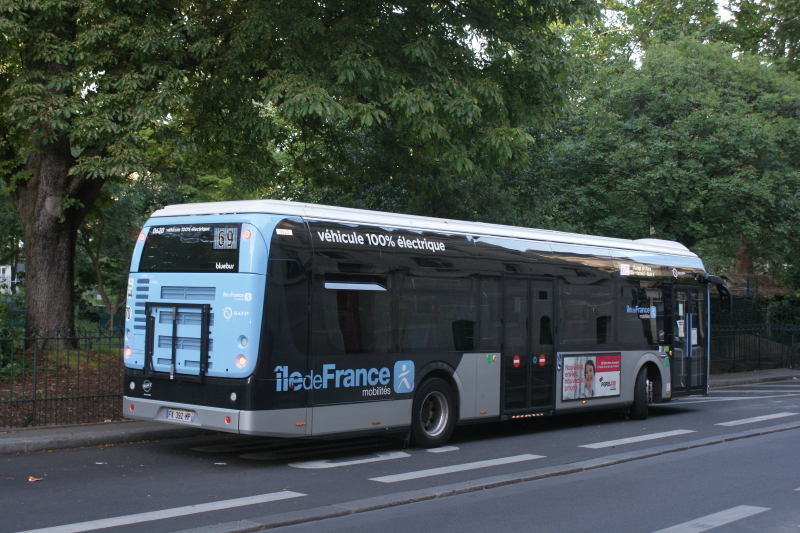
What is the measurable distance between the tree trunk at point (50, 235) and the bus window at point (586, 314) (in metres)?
8.35

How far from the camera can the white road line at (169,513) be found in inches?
245

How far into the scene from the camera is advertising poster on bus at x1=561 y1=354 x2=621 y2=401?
1283cm

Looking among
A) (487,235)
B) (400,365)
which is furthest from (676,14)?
(400,365)

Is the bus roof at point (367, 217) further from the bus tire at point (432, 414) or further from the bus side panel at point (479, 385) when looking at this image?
the bus tire at point (432, 414)

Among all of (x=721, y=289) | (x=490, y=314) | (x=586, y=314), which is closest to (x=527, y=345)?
(x=490, y=314)

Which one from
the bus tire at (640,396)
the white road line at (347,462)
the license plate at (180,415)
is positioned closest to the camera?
the license plate at (180,415)

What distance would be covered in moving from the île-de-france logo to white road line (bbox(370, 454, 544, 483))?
131 cm

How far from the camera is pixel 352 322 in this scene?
31.7 ft

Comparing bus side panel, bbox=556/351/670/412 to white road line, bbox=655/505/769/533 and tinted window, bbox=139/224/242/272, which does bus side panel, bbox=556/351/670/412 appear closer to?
white road line, bbox=655/505/769/533

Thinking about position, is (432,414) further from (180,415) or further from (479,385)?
(180,415)

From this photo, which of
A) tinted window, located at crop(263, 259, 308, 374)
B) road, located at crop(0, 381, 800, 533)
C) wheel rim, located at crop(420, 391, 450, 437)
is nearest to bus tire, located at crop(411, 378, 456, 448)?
wheel rim, located at crop(420, 391, 450, 437)

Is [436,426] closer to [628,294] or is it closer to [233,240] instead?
[233,240]

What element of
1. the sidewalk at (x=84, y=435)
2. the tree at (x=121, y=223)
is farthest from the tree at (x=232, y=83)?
the tree at (x=121, y=223)

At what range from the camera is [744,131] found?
21734 millimetres
